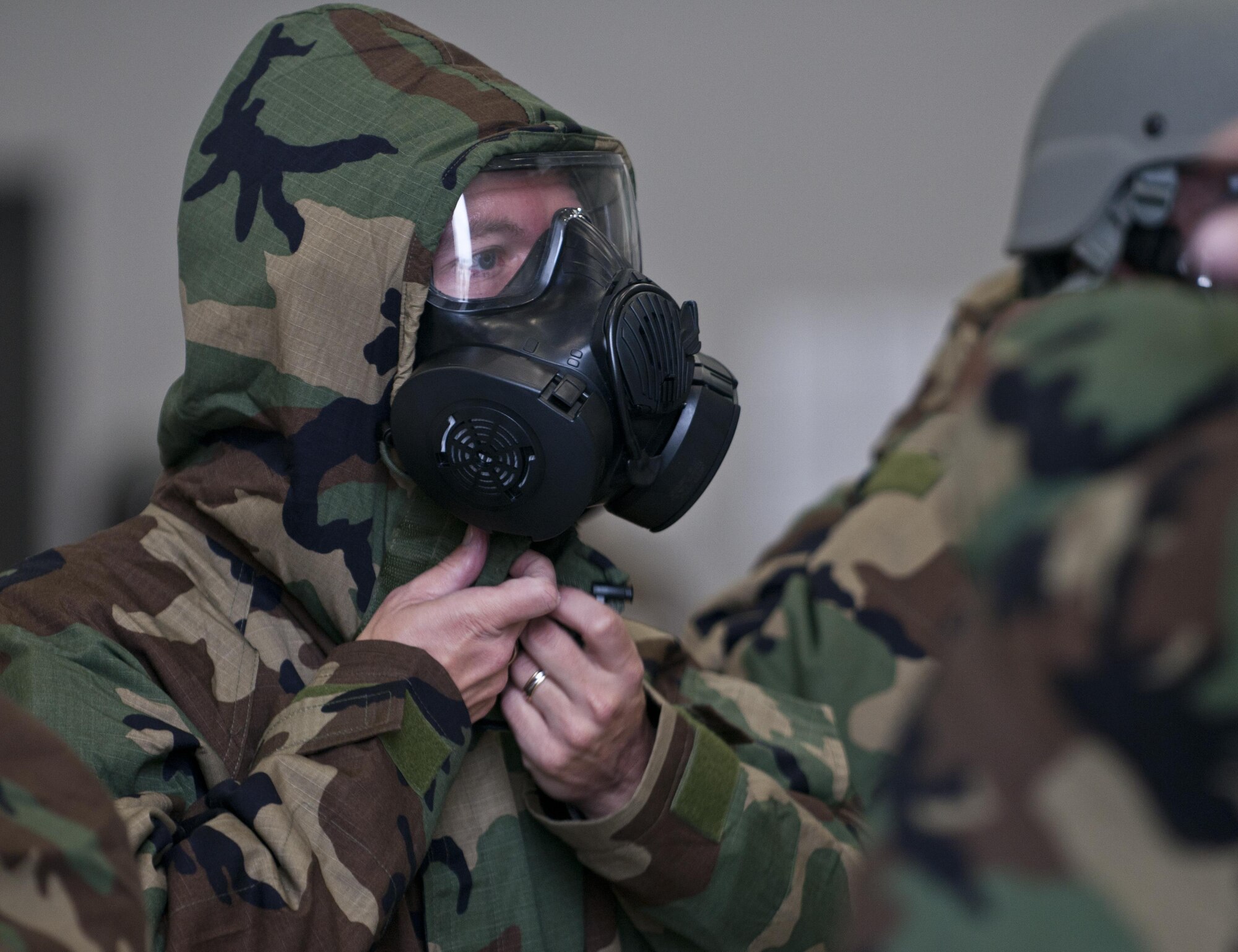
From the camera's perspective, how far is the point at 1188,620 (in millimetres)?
337

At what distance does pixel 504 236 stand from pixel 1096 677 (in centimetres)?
87

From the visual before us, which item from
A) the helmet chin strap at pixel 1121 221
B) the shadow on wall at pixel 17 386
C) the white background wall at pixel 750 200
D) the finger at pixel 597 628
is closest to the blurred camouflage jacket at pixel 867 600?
the helmet chin strap at pixel 1121 221

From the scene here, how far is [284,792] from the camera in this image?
0.96 meters

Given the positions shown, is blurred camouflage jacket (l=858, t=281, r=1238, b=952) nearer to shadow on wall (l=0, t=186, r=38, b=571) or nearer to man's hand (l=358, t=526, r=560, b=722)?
man's hand (l=358, t=526, r=560, b=722)

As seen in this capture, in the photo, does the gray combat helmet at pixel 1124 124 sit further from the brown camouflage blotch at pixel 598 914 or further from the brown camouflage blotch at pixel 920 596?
the brown camouflage blotch at pixel 598 914

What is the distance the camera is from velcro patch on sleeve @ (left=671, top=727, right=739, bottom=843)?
1156mm

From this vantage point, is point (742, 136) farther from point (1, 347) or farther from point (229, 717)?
point (229, 717)

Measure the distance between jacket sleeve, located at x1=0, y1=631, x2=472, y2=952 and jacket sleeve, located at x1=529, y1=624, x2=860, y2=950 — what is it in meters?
0.19

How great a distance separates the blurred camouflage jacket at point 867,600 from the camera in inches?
68.4

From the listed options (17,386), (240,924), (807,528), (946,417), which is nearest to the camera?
(240,924)

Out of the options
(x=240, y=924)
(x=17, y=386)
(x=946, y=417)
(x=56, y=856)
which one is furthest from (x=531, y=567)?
(x=17, y=386)

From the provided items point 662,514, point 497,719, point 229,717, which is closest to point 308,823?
point 229,717

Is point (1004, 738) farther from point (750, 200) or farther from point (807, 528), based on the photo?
point (750, 200)

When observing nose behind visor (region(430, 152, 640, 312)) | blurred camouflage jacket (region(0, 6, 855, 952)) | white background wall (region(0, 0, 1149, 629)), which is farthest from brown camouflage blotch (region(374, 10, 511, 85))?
white background wall (region(0, 0, 1149, 629))
